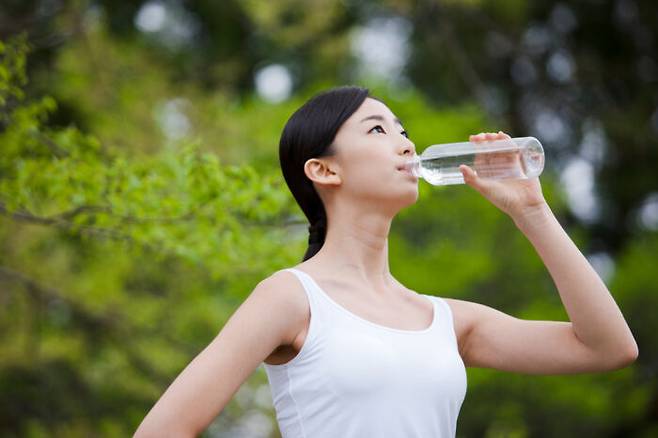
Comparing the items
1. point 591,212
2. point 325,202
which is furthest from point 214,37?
point 325,202

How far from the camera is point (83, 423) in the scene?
9.98 meters

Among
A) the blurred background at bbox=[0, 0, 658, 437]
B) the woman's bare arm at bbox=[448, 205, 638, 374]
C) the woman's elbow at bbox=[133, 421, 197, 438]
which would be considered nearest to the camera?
the woman's elbow at bbox=[133, 421, 197, 438]

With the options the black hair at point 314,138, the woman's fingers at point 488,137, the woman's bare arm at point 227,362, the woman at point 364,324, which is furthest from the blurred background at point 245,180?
the woman's bare arm at point 227,362

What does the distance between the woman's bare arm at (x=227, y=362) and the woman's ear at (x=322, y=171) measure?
360 mm

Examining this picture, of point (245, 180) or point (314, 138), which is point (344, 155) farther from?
point (245, 180)

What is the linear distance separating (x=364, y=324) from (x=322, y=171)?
47 centimetres

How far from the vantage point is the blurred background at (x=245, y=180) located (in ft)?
15.4

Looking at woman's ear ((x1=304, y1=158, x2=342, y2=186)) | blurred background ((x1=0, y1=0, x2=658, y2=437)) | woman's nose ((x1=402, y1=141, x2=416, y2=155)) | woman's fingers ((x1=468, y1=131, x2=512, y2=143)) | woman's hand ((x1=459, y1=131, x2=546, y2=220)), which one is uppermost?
woman's fingers ((x1=468, y1=131, x2=512, y2=143))

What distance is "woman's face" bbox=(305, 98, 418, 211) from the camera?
2582 mm

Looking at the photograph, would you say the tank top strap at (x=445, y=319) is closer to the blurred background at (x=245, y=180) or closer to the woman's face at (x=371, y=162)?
the woman's face at (x=371, y=162)

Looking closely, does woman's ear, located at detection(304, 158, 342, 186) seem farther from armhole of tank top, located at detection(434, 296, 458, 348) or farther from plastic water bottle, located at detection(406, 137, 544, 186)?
armhole of tank top, located at detection(434, 296, 458, 348)

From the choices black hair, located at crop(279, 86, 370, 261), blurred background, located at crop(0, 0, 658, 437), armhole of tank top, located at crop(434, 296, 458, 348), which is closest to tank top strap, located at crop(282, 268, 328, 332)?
black hair, located at crop(279, 86, 370, 261)

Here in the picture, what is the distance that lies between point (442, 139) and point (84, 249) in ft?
16.0

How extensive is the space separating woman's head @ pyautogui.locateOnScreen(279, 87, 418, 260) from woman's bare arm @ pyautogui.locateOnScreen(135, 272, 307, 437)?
354 mm
